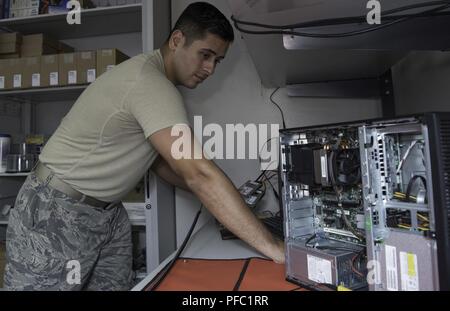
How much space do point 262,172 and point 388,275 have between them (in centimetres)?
108

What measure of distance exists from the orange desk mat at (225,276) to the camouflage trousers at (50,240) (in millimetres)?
443

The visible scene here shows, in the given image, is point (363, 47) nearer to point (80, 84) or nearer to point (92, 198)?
point (92, 198)

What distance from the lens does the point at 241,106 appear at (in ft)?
5.53

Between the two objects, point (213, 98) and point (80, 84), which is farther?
point (213, 98)

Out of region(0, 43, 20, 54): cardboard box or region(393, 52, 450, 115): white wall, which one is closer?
region(393, 52, 450, 115): white wall

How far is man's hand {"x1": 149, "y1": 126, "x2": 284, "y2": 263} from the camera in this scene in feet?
2.75

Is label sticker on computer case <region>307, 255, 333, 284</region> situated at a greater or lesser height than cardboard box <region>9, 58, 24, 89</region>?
lesser

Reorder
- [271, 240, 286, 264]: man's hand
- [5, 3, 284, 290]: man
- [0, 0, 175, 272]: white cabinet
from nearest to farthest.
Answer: [271, 240, 286, 264]: man's hand
[5, 3, 284, 290]: man
[0, 0, 175, 272]: white cabinet

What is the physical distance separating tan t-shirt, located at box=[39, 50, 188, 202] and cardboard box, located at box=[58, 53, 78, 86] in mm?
590

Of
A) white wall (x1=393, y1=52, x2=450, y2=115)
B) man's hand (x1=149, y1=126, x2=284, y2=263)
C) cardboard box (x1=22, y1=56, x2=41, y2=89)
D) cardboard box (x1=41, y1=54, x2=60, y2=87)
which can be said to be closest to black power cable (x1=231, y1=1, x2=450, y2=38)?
man's hand (x1=149, y1=126, x2=284, y2=263)

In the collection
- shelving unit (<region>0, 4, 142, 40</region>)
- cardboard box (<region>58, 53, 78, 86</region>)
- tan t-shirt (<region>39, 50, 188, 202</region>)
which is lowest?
tan t-shirt (<region>39, 50, 188, 202</region>)

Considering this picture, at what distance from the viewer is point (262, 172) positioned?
162 cm

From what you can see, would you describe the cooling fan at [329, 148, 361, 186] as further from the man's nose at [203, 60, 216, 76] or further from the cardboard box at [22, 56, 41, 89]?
the cardboard box at [22, 56, 41, 89]
